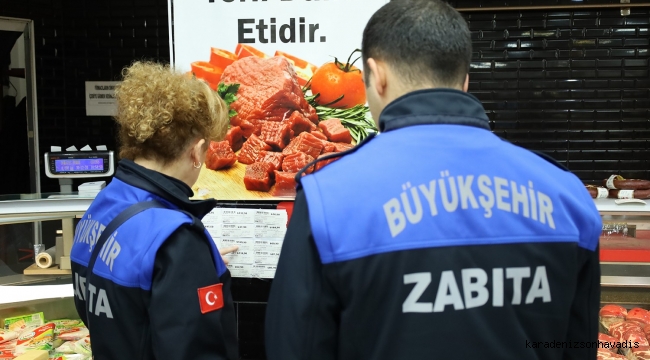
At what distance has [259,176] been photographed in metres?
2.60

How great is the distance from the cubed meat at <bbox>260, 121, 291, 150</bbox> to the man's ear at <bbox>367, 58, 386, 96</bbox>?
1.48 meters

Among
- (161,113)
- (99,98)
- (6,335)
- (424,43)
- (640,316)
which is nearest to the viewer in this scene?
(424,43)

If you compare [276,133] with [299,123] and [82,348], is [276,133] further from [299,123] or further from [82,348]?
[82,348]

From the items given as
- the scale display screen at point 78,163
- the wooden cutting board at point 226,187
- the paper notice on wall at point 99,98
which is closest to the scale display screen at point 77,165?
the scale display screen at point 78,163

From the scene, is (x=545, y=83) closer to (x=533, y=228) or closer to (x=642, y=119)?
(x=642, y=119)

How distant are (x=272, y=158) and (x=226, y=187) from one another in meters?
0.26

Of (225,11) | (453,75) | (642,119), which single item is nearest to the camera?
(453,75)

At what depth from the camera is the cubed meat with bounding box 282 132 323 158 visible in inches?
102

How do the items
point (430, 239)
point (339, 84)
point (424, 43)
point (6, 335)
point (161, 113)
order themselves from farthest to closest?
point (6, 335) < point (339, 84) < point (161, 113) < point (424, 43) < point (430, 239)

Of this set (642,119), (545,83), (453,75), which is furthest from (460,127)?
(642,119)

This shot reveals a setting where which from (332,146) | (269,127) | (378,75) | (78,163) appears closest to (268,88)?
(269,127)

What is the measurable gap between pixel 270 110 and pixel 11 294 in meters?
1.52

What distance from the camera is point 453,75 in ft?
3.65

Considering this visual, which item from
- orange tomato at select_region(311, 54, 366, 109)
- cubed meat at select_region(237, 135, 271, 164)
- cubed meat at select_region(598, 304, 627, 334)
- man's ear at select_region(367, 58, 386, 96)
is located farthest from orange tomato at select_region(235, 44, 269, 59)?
cubed meat at select_region(598, 304, 627, 334)
